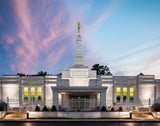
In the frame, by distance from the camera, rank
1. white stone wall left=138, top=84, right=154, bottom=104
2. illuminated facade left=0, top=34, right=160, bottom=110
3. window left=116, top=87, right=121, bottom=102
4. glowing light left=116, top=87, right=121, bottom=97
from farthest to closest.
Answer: glowing light left=116, top=87, right=121, bottom=97, window left=116, top=87, right=121, bottom=102, white stone wall left=138, top=84, right=154, bottom=104, illuminated facade left=0, top=34, right=160, bottom=110

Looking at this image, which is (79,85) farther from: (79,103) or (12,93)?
(12,93)

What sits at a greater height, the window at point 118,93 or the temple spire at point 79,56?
the temple spire at point 79,56

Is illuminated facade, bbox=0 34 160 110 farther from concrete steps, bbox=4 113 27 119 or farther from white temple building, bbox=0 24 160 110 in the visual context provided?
concrete steps, bbox=4 113 27 119

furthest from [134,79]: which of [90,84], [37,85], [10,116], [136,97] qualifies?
[10,116]

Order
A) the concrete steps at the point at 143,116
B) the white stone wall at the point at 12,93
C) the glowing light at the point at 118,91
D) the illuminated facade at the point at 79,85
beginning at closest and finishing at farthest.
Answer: the concrete steps at the point at 143,116
the white stone wall at the point at 12,93
the illuminated facade at the point at 79,85
the glowing light at the point at 118,91

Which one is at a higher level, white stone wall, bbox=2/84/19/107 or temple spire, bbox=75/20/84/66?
temple spire, bbox=75/20/84/66

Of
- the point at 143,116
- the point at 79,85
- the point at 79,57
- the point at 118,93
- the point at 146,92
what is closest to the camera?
the point at 143,116

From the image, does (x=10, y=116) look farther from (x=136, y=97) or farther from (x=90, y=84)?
(x=136, y=97)

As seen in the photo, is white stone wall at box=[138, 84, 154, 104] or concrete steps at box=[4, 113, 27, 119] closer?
concrete steps at box=[4, 113, 27, 119]

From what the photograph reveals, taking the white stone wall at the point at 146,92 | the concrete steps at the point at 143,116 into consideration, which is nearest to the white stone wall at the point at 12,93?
the concrete steps at the point at 143,116

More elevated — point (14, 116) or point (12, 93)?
point (12, 93)

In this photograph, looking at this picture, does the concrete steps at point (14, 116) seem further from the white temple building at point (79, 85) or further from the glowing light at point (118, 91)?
the glowing light at point (118, 91)

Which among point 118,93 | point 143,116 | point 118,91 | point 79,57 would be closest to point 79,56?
point 79,57

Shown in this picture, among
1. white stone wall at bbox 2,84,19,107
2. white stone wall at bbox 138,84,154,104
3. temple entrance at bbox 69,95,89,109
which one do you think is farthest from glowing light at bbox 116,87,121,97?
white stone wall at bbox 2,84,19,107
